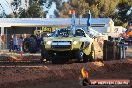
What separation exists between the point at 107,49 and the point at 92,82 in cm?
1539

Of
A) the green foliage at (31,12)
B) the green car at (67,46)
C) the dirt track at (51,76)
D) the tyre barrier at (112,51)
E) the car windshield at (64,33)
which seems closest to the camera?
the dirt track at (51,76)

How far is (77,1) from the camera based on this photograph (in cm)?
9462

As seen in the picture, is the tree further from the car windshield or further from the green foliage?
the car windshield

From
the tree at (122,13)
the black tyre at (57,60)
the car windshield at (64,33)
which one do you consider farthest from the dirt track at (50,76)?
the tree at (122,13)

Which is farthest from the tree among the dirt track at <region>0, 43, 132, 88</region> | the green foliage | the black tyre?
the dirt track at <region>0, 43, 132, 88</region>

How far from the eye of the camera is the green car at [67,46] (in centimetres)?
1931

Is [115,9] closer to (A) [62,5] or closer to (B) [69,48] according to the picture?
(A) [62,5]

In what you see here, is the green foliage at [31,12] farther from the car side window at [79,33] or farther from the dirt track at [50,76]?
the dirt track at [50,76]

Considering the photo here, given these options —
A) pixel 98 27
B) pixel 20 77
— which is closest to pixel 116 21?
pixel 98 27

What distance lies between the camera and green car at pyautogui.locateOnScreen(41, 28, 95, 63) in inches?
760

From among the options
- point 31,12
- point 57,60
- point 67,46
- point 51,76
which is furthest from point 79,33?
point 31,12

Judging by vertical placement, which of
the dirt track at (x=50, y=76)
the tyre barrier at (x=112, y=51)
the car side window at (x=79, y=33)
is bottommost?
the dirt track at (x=50, y=76)

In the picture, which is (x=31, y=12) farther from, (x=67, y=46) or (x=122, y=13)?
(x=67, y=46)

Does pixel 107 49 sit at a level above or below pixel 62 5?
below
